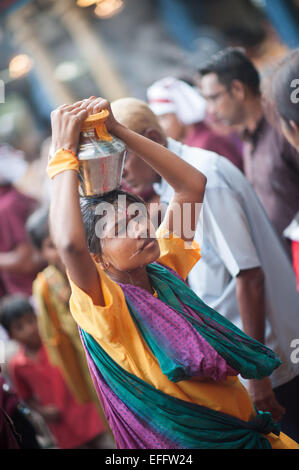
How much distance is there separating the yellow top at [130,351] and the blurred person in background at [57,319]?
2.34 meters

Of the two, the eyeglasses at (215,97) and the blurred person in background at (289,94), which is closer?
the blurred person in background at (289,94)

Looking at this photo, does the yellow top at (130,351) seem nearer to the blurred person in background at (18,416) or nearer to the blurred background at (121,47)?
the blurred person in background at (18,416)

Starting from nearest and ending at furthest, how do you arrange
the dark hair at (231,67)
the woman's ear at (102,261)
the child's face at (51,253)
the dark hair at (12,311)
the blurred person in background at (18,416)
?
the woman's ear at (102,261), the blurred person in background at (18,416), the dark hair at (231,67), the child's face at (51,253), the dark hair at (12,311)

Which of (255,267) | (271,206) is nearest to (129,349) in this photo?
(255,267)

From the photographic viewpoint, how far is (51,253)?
3807 millimetres

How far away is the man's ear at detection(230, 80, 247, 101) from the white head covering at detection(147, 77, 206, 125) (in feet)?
3.01

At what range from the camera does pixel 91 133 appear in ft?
4.58

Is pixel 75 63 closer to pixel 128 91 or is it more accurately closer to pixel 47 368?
pixel 128 91

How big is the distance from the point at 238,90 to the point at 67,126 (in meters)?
1.94

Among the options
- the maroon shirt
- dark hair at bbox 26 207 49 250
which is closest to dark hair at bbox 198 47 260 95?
the maroon shirt

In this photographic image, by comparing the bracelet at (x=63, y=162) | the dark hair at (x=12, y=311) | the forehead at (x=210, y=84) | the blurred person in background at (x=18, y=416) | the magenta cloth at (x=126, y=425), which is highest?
the bracelet at (x=63, y=162)

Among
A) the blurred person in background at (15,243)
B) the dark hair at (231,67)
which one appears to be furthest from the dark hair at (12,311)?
the dark hair at (231,67)

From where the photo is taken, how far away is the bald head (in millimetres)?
1962

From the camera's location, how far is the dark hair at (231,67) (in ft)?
9.95
